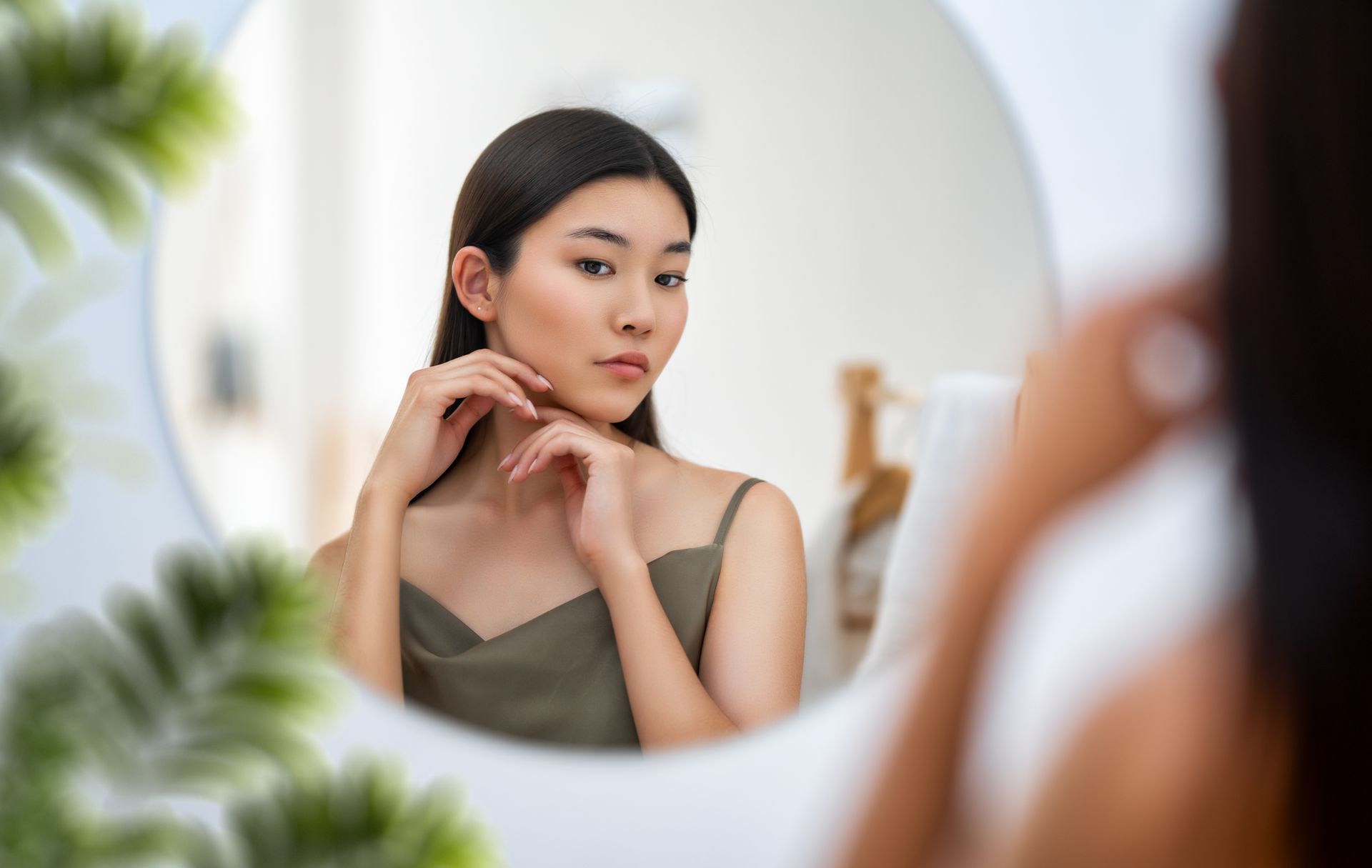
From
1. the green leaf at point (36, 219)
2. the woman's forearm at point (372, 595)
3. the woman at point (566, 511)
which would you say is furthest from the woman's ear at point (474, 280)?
the green leaf at point (36, 219)

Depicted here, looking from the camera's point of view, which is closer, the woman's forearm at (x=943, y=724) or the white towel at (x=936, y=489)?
the woman's forearm at (x=943, y=724)

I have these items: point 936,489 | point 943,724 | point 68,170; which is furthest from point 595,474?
point 943,724

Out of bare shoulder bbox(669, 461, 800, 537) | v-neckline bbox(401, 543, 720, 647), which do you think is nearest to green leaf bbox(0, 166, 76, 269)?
v-neckline bbox(401, 543, 720, 647)

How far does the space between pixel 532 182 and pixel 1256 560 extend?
23.8 inches

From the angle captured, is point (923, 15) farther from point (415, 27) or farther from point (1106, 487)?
point (1106, 487)

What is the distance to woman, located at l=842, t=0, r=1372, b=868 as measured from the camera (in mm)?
255

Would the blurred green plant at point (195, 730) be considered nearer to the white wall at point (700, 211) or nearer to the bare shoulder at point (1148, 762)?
the white wall at point (700, 211)

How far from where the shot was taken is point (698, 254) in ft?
2.65

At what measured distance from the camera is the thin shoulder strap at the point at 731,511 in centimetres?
79

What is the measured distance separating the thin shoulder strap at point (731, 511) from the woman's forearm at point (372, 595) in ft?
0.78

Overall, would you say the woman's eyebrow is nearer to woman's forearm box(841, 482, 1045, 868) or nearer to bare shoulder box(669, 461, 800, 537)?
bare shoulder box(669, 461, 800, 537)

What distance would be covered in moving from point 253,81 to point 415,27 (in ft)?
0.43

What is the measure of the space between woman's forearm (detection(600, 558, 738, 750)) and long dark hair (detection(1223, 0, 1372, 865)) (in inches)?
21.3

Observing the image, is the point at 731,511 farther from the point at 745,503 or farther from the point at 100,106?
the point at 100,106
